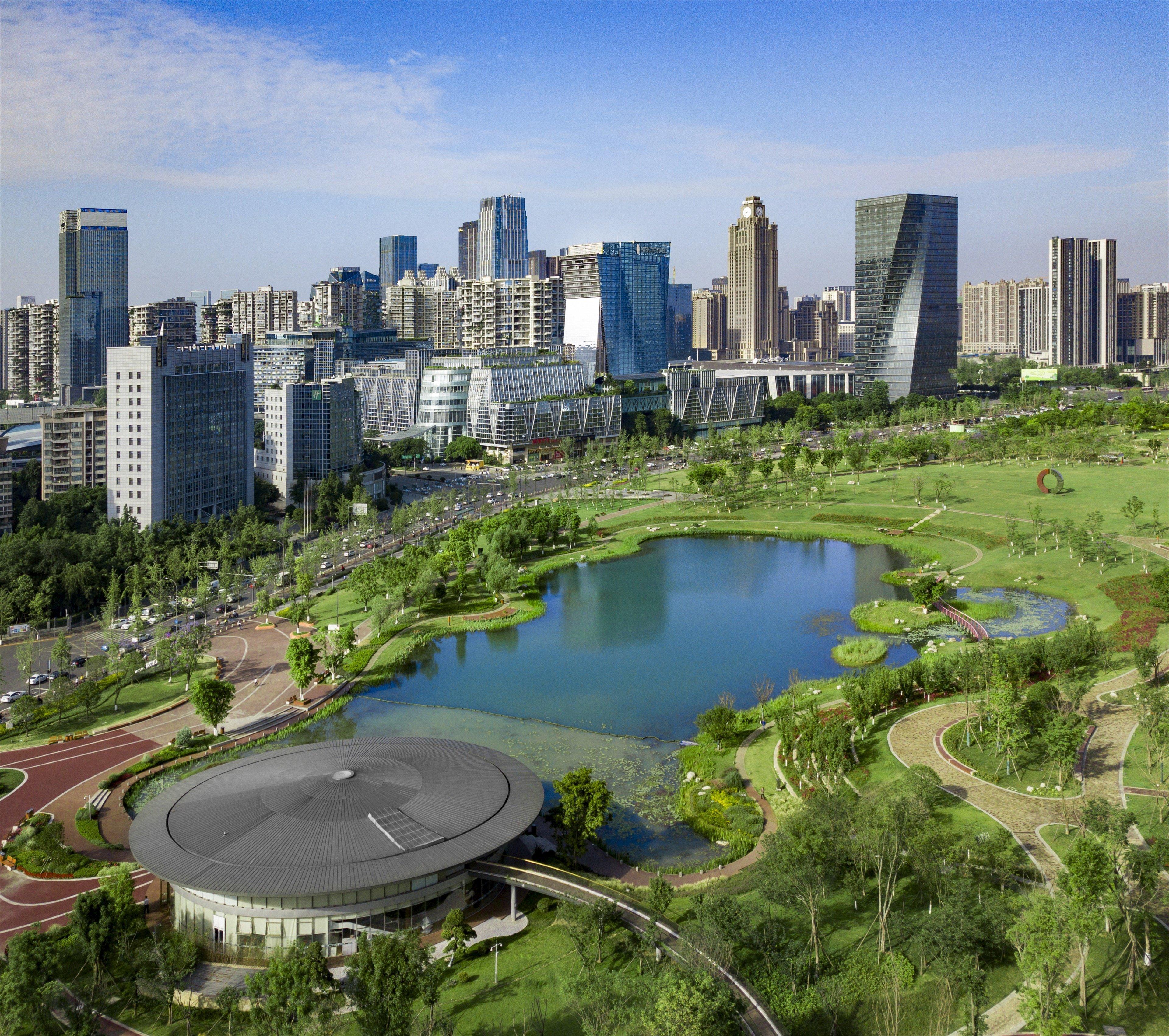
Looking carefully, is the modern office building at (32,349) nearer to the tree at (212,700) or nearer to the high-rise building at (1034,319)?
the tree at (212,700)

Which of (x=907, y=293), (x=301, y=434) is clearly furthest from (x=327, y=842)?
(x=907, y=293)

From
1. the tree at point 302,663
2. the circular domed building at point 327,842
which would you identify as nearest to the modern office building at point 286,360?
the tree at point 302,663

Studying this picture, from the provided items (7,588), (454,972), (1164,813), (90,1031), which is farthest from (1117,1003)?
(7,588)

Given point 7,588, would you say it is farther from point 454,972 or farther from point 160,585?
point 454,972

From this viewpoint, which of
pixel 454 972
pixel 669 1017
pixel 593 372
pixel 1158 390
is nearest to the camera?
pixel 669 1017

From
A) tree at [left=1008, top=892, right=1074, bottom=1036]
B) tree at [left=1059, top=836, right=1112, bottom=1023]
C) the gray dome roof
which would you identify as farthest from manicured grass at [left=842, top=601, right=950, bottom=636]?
tree at [left=1008, top=892, right=1074, bottom=1036]

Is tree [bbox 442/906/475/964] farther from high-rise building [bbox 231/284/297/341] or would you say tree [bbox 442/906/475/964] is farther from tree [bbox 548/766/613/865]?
high-rise building [bbox 231/284/297/341]
